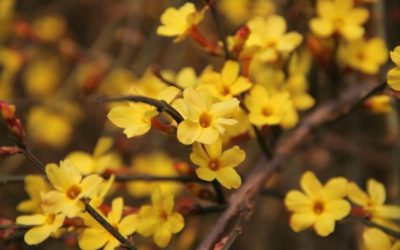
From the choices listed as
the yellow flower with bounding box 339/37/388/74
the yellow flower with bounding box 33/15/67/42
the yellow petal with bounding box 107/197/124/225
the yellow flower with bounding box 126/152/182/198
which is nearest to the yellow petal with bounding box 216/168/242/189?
the yellow petal with bounding box 107/197/124/225

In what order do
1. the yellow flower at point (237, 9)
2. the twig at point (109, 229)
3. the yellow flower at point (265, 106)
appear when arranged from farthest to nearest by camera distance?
the yellow flower at point (237, 9), the yellow flower at point (265, 106), the twig at point (109, 229)

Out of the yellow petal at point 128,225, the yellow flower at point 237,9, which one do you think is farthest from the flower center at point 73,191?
the yellow flower at point 237,9

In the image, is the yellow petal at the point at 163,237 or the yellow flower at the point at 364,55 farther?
the yellow flower at the point at 364,55

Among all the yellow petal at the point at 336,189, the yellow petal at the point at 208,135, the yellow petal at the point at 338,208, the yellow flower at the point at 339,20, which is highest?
the yellow petal at the point at 208,135

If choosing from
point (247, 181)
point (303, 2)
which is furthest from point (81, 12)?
point (247, 181)

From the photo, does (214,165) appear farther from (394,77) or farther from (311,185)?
(394,77)

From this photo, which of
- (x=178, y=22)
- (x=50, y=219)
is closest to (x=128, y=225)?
(x=50, y=219)

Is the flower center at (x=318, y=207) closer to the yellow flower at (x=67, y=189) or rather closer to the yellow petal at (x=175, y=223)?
the yellow petal at (x=175, y=223)

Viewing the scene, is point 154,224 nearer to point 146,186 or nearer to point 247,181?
point 247,181
